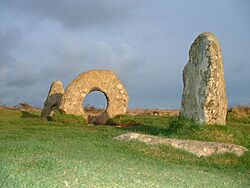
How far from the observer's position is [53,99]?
38.6m

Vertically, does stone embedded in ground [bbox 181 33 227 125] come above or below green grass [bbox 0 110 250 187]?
above

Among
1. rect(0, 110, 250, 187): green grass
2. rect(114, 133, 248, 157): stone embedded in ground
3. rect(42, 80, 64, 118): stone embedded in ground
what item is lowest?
rect(0, 110, 250, 187): green grass

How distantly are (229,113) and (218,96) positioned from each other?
613 inches

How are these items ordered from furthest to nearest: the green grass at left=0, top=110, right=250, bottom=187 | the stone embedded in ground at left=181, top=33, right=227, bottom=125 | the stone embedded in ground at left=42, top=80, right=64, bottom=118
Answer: the stone embedded in ground at left=42, top=80, right=64, bottom=118, the stone embedded in ground at left=181, top=33, right=227, bottom=125, the green grass at left=0, top=110, right=250, bottom=187

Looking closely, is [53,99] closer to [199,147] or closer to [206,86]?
[206,86]

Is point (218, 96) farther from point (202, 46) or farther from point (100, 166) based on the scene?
point (100, 166)

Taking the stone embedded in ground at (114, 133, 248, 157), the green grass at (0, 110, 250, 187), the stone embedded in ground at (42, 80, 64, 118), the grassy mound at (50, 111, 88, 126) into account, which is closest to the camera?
the green grass at (0, 110, 250, 187)

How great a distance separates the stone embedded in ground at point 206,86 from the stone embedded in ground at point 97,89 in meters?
12.1

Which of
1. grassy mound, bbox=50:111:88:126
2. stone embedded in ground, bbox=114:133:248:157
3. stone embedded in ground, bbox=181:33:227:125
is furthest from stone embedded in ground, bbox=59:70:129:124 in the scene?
stone embedded in ground, bbox=114:133:248:157

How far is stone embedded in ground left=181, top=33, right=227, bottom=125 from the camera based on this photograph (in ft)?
74.9

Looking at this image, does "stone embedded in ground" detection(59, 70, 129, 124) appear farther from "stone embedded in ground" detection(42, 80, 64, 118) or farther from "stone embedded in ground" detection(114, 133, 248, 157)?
"stone embedded in ground" detection(114, 133, 248, 157)

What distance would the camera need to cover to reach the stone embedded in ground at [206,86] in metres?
22.8

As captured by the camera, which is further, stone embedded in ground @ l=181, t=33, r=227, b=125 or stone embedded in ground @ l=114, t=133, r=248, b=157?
stone embedded in ground @ l=181, t=33, r=227, b=125

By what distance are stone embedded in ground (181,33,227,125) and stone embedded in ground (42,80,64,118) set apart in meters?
16.6
